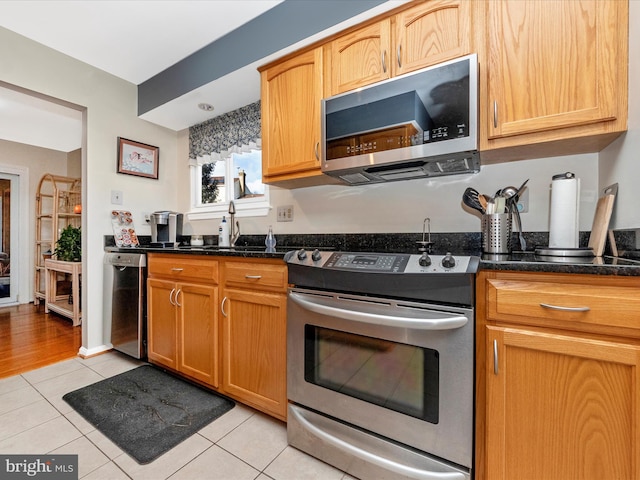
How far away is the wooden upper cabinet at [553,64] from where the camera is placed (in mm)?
1093

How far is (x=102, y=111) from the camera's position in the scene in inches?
99.1

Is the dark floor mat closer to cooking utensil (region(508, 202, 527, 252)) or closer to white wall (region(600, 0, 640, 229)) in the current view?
cooking utensil (region(508, 202, 527, 252))

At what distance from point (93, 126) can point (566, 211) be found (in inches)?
130

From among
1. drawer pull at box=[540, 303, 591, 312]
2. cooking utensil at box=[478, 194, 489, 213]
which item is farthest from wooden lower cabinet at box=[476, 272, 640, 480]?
cooking utensil at box=[478, 194, 489, 213]

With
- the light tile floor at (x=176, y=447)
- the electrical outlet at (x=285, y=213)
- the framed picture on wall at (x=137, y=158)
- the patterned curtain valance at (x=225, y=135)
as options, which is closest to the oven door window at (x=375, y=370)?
the light tile floor at (x=176, y=447)

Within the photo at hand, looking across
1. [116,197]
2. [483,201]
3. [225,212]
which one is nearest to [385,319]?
[483,201]

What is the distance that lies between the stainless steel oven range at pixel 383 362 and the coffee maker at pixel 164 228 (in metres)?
1.86

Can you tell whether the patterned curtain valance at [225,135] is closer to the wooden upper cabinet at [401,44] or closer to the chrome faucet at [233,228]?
the chrome faucet at [233,228]

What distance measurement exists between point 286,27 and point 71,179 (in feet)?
14.2

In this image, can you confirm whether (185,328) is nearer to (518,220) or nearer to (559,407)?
(559,407)

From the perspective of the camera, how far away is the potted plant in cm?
352

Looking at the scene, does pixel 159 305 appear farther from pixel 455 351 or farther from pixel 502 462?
pixel 502 462

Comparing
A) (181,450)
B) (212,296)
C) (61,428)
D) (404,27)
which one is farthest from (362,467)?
(404,27)

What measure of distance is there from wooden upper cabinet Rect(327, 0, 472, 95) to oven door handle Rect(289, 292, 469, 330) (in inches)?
45.6
